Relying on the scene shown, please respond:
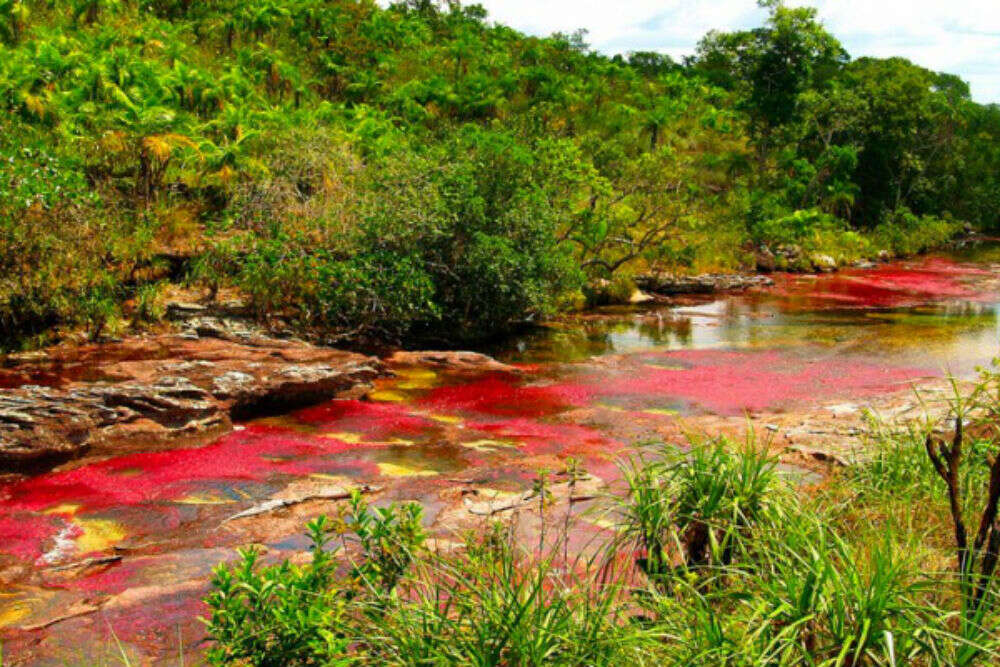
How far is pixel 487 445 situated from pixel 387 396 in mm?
2752

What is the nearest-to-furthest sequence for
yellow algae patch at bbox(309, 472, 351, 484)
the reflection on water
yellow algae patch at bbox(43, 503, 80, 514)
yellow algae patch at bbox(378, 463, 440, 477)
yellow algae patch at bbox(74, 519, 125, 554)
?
1. yellow algae patch at bbox(74, 519, 125, 554)
2. yellow algae patch at bbox(43, 503, 80, 514)
3. yellow algae patch at bbox(309, 472, 351, 484)
4. yellow algae patch at bbox(378, 463, 440, 477)
5. the reflection on water

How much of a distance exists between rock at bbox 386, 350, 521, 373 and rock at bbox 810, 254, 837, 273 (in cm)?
2114

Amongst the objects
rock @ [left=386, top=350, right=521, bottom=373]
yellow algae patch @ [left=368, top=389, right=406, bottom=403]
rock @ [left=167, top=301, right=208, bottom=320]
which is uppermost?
rock @ [left=167, top=301, right=208, bottom=320]

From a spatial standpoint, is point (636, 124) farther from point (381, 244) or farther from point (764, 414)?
point (764, 414)

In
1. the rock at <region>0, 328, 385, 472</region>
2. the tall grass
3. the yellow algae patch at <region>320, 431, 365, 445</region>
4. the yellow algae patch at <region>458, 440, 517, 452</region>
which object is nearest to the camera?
the tall grass

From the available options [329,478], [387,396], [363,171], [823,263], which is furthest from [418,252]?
[823,263]

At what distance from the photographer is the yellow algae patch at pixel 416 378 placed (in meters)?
12.8

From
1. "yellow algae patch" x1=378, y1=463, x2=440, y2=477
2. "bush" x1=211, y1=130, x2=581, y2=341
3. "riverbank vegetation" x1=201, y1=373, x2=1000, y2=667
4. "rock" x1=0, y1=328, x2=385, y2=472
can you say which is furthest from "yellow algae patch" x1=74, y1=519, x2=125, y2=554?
"bush" x1=211, y1=130, x2=581, y2=341

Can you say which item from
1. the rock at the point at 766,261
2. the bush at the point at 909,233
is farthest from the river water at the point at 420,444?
the bush at the point at 909,233

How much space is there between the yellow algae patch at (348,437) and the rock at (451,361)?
386 cm

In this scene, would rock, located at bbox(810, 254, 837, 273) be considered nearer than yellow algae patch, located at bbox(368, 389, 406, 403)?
No

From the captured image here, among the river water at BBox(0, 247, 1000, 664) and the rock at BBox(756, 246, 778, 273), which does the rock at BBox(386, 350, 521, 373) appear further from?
the rock at BBox(756, 246, 778, 273)

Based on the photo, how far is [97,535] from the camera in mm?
6938

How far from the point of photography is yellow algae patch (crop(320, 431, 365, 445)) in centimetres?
991
